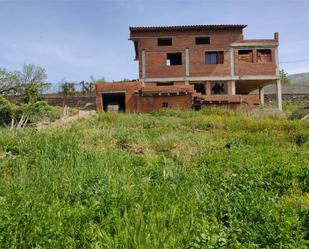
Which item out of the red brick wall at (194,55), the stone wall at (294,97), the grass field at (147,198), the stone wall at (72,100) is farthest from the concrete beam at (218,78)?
the grass field at (147,198)

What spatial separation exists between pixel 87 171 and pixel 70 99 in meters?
28.2

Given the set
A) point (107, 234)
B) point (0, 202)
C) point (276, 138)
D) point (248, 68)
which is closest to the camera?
point (107, 234)

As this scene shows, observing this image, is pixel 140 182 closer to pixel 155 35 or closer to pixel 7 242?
pixel 7 242

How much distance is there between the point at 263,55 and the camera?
29.0m

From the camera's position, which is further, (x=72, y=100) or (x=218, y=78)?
(x=72, y=100)

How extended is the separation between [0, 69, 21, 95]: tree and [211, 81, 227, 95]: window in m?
15.8

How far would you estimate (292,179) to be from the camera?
239 inches

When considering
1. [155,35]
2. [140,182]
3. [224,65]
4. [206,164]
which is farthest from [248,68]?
[140,182]

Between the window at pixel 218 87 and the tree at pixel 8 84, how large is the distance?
51.8 ft

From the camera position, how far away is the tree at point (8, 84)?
30203 millimetres

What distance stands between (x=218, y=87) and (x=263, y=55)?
4290 millimetres

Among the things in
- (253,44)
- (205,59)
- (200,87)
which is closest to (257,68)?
(253,44)

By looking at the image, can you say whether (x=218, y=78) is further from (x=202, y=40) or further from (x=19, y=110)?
(x=19, y=110)

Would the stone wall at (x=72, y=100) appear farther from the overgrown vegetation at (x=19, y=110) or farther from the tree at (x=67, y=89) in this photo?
the overgrown vegetation at (x=19, y=110)
